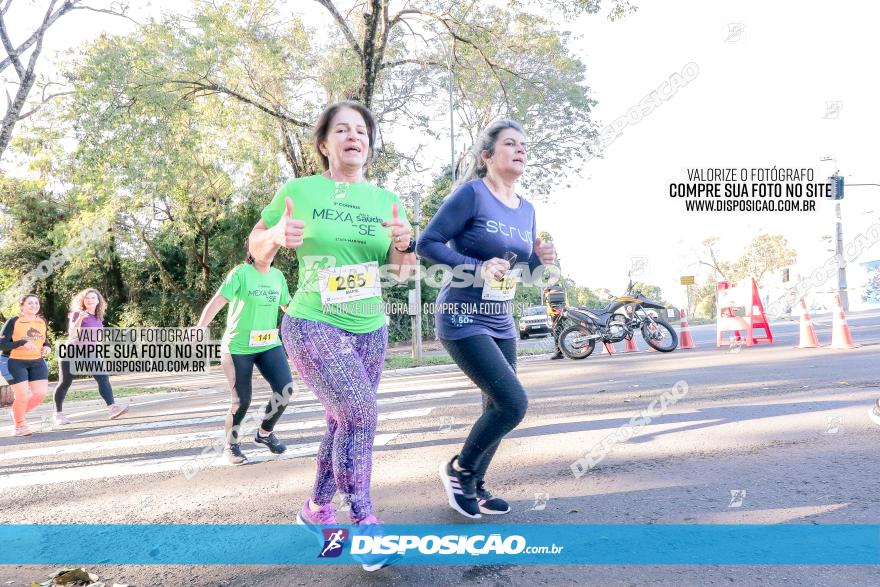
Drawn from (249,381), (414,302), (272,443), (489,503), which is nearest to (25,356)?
(249,381)

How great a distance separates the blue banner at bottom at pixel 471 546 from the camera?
2418mm

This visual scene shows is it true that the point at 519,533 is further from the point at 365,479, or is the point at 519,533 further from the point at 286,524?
the point at 286,524

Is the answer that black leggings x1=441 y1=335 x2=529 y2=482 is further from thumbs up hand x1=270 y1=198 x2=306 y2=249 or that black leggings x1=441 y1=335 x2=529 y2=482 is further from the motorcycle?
the motorcycle

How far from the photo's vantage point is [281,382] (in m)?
5.05

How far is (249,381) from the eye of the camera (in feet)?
16.1

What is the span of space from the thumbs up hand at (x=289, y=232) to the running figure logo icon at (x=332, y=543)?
4.47 ft

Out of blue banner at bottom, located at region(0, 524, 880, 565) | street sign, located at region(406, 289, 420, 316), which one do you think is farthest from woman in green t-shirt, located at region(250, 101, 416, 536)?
street sign, located at region(406, 289, 420, 316)

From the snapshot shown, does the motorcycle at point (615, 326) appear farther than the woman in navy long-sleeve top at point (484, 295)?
Yes

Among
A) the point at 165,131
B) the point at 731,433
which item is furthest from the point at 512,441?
the point at 165,131

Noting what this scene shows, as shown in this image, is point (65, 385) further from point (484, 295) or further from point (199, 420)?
point (484, 295)

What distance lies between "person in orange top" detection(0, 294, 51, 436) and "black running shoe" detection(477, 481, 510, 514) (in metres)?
6.36

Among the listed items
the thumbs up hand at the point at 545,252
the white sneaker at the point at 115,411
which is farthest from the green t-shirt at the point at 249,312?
the white sneaker at the point at 115,411

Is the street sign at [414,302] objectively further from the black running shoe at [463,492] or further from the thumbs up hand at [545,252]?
the black running shoe at [463,492]

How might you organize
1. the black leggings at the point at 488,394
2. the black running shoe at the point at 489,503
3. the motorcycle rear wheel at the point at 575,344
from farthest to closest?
the motorcycle rear wheel at the point at 575,344
the black running shoe at the point at 489,503
the black leggings at the point at 488,394
